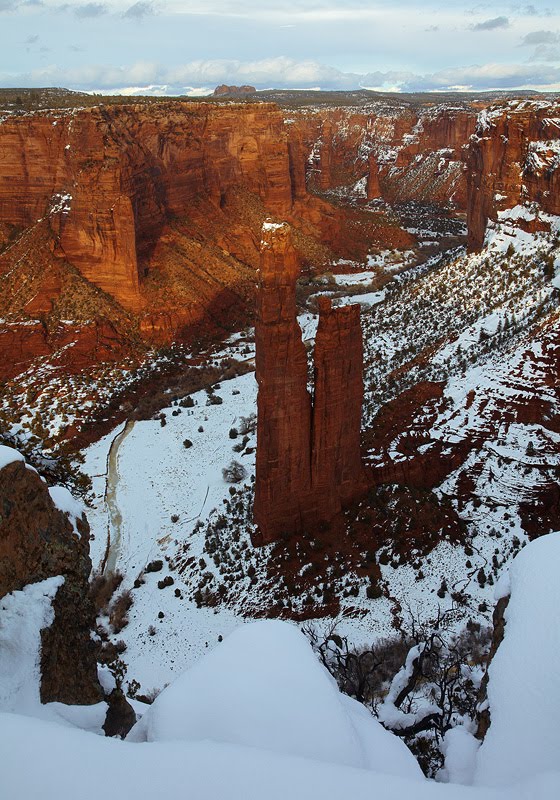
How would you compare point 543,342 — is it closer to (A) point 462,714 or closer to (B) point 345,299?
(A) point 462,714

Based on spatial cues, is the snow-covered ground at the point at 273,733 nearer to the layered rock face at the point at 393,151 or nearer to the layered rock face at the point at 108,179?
the layered rock face at the point at 108,179

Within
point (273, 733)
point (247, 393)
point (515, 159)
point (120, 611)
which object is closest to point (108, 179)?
point (247, 393)

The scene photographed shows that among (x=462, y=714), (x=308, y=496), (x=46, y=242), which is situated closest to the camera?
(x=462, y=714)

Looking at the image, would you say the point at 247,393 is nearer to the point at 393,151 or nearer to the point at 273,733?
the point at 273,733

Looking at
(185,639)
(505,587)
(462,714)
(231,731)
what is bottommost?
(185,639)

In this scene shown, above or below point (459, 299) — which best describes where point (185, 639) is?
below

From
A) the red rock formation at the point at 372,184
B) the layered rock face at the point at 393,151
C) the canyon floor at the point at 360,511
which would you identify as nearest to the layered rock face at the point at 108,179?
the canyon floor at the point at 360,511

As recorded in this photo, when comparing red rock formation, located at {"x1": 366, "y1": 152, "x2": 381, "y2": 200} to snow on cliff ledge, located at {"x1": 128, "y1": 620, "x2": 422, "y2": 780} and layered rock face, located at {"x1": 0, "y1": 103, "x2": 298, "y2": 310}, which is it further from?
snow on cliff ledge, located at {"x1": 128, "y1": 620, "x2": 422, "y2": 780}

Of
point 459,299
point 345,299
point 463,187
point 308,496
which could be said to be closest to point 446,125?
point 463,187
